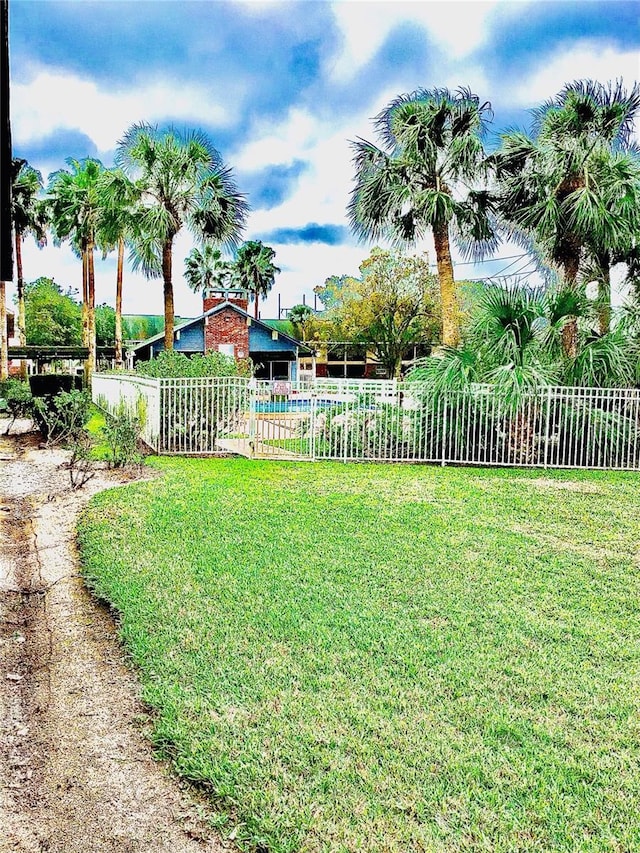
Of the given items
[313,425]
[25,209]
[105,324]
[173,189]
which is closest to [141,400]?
[313,425]

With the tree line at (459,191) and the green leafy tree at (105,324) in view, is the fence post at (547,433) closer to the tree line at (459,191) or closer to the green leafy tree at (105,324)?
the tree line at (459,191)

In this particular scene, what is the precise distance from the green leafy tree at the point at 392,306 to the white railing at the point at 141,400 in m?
21.0

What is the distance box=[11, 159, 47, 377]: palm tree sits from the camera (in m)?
32.3

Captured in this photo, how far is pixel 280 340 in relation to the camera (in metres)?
39.7

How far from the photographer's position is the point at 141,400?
14.7 meters

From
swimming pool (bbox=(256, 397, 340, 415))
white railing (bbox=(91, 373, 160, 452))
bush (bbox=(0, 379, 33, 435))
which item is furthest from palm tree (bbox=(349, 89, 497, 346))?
bush (bbox=(0, 379, 33, 435))

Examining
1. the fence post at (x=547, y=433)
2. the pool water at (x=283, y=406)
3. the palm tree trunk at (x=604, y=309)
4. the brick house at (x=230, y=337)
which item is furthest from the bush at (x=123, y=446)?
the brick house at (x=230, y=337)

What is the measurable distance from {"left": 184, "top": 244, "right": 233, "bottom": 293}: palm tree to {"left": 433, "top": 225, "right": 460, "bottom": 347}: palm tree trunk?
1657 inches

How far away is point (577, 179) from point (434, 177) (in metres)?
3.51

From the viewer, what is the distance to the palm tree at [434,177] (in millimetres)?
16672

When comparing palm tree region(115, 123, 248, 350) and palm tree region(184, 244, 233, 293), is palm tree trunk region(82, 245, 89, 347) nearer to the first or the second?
palm tree region(115, 123, 248, 350)

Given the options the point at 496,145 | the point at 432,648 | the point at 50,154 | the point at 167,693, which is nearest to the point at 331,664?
the point at 432,648

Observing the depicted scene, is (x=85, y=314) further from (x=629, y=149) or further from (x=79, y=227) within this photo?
(x=629, y=149)

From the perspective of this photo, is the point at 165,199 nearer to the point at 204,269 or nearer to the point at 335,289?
the point at 335,289
